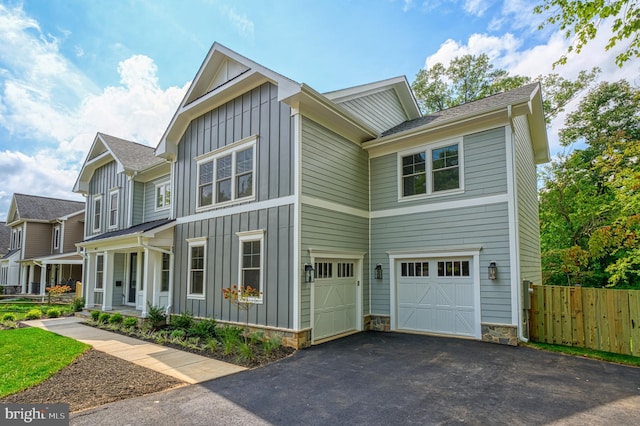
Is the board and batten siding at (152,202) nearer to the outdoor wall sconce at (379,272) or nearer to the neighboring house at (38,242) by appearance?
the outdoor wall sconce at (379,272)

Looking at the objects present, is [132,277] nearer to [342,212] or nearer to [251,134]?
[251,134]

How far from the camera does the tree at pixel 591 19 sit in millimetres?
5105

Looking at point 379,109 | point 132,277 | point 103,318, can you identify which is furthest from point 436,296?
point 132,277

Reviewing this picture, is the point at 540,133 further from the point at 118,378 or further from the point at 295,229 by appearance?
the point at 118,378

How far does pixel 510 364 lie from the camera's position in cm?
641

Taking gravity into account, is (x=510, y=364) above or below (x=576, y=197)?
below

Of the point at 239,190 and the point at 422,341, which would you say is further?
the point at 239,190

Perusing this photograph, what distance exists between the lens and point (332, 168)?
935 cm

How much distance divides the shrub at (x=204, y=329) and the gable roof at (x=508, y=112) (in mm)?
6639

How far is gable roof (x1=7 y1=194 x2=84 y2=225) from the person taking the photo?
26.3 meters

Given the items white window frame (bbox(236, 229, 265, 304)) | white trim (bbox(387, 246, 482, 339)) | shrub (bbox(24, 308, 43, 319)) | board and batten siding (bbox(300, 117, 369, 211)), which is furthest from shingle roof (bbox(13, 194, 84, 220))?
white trim (bbox(387, 246, 482, 339))

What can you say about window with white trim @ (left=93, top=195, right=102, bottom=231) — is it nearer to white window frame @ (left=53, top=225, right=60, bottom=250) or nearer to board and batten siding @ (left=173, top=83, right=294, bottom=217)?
board and batten siding @ (left=173, top=83, right=294, bottom=217)

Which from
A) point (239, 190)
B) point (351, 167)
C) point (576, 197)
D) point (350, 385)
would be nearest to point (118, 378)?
point (350, 385)

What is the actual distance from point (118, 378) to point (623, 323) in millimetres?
9636
